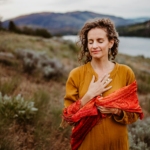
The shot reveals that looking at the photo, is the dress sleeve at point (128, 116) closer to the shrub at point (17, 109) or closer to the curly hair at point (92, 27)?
the curly hair at point (92, 27)

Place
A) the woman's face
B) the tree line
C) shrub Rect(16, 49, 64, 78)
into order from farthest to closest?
1. the tree line
2. shrub Rect(16, 49, 64, 78)
3. the woman's face

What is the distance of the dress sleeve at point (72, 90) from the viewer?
2.56 meters

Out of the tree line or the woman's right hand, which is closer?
the woman's right hand

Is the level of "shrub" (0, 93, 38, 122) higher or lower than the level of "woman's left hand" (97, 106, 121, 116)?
lower

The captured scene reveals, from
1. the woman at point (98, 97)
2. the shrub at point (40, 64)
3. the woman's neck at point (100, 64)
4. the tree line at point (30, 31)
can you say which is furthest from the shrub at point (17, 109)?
the tree line at point (30, 31)

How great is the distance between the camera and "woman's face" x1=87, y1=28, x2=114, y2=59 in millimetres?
2533

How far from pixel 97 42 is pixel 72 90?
0.49 metres

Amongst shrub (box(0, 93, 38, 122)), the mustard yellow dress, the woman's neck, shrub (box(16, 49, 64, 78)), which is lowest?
shrub (box(16, 49, 64, 78))

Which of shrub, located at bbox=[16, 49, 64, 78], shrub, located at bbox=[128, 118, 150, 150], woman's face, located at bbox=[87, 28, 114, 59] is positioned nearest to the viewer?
woman's face, located at bbox=[87, 28, 114, 59]

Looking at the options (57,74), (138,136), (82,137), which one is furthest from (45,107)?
(57,74)

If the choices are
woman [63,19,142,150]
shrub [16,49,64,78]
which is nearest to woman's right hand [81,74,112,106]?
woman [63,19,142,150]

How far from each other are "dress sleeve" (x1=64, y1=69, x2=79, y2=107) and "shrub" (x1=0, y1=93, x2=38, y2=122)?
2016mm

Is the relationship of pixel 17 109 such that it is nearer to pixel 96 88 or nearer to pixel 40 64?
pixel 96 88

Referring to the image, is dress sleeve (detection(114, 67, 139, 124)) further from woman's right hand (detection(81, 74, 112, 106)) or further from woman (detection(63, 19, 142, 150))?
woman's right hand (detection(81, 74, 112, 106))
